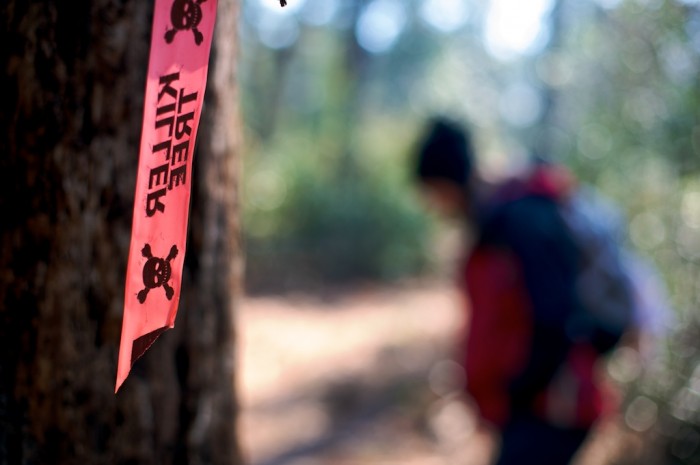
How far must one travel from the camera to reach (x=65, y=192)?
117 centimetres

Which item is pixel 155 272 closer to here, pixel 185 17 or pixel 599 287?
pixel 185 17

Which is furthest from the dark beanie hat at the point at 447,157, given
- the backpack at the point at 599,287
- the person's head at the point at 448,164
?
the backpack at the point at 599,287

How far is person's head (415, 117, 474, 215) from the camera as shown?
2807 millimetres

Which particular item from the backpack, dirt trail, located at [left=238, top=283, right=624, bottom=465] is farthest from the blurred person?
dirt trail, located at [left=238, top=283, right=624, bottom=465]

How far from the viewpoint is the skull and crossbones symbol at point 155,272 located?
0.98 m

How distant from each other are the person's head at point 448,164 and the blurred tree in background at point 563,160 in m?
0.23

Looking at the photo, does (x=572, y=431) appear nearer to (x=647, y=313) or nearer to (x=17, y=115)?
(x=647, y=313)

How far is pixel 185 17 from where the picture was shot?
98 cm

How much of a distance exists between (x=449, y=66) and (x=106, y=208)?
54210mm

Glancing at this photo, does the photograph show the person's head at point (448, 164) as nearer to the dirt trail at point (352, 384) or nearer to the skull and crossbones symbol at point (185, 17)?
the dirt trail at point (352, 384)

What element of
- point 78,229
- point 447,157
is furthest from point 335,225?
point 78,229

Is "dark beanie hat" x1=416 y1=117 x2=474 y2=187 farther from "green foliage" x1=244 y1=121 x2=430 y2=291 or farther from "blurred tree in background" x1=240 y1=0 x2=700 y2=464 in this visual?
"green foliage" x1=244 y1=121 x2=430 y2=291

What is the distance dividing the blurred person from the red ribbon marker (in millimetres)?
1568

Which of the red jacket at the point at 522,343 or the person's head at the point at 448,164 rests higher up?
the person's head at the point at 448,164
